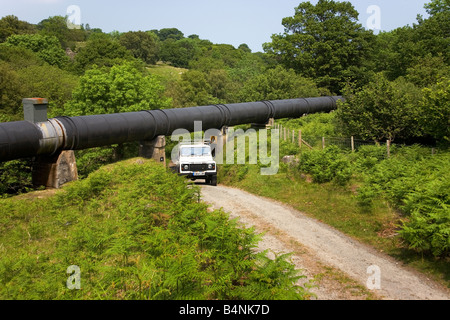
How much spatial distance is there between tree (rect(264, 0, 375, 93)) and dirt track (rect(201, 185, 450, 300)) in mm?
41524

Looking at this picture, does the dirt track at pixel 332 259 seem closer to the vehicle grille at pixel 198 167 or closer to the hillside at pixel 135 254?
the hillside at pixel 135 254

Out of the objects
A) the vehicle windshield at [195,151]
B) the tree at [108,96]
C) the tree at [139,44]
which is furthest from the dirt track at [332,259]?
the tree at [139,44]

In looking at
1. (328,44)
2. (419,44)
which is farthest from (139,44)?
(419,44)

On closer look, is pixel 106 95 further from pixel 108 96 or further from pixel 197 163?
pixel 197 163

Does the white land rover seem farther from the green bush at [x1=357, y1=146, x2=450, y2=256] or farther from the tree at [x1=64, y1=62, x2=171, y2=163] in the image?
the tree at [x1=64, y1=62, x2=171, y2=163]

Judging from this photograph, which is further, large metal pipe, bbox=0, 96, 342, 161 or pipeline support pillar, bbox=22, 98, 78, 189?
pipeline support pillar, bbox=22, 98, 78, 189

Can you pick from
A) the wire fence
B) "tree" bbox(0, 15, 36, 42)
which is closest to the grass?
the wire fence

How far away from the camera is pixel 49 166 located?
2053cm

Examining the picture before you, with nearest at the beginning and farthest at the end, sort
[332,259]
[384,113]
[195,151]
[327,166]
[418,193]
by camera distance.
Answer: [332,259] < [418,193] < [327,166] < [195,151] < [384,113]

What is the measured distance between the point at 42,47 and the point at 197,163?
64.6 metres

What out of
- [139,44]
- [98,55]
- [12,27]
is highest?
[139,44]

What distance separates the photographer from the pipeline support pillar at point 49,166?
65.4ft

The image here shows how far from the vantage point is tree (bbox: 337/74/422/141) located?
2395cm
